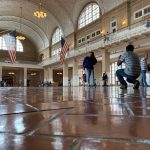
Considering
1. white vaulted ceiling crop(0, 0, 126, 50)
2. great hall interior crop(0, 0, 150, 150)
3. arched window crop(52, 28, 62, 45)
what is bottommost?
great hall interior crop(0, 0, 150, 150)

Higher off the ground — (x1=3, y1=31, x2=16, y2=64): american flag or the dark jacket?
(x1=3, y1=31, x2=16, y2=64): american flag

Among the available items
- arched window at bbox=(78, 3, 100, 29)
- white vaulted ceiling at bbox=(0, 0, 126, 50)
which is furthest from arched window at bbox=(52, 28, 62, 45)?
arched window at bbox=(78, 3, 100, 29)

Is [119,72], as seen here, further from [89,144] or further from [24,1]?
[24,1]

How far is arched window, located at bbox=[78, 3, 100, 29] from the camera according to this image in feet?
90.1

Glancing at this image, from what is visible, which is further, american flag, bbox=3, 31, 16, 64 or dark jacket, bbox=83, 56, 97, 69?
american flag, bbox=3, 31, 16, 64

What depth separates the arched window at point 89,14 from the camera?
90.1 feet

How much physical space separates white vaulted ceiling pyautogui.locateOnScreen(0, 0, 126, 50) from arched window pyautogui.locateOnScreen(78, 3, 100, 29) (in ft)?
1.76

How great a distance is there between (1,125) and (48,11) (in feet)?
110

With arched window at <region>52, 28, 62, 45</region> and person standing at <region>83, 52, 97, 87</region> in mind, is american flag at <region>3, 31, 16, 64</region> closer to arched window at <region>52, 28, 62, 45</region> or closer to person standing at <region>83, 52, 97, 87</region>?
person standing at <region>83, 52, 97, 87</region>

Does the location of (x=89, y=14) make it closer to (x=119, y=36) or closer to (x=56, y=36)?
(x=119, y=36)

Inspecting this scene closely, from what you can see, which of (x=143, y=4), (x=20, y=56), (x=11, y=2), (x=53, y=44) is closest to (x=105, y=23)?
(x=143, y=4)

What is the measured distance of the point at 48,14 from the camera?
34656 mm

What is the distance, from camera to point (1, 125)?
124 cm

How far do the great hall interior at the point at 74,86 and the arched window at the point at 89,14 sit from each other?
0.34 feet
